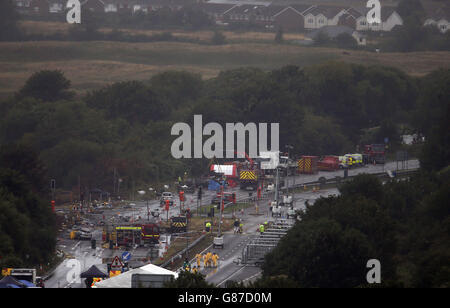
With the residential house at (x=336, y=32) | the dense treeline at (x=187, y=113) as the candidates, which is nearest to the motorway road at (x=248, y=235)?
the dense treeline at (x=187, y=113)

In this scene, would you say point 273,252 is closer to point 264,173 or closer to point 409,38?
point 264,173

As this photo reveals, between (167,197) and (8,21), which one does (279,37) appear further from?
(167,197)

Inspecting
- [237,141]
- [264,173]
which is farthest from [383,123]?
[264,173]

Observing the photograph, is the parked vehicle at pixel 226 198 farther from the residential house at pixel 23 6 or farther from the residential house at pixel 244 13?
the residential house at pixel 244 13

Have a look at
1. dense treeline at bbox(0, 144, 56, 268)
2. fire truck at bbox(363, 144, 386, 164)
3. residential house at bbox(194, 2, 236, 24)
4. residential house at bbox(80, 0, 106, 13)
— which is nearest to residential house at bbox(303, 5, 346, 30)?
residential house at bbox(194, 2, 236, 24)

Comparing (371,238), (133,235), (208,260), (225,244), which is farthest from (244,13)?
(208,260)
